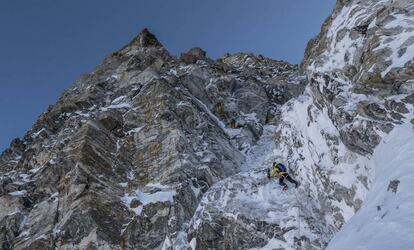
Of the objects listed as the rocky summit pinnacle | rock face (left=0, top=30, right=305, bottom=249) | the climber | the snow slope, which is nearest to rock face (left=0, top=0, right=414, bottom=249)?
rock face (left=0, top=30, right=305, bottom=249)

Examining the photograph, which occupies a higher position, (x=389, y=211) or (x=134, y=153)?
(x=134, y=153)

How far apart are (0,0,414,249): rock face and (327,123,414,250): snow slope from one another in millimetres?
701

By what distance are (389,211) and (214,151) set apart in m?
25.4

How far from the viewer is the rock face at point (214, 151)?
20.6 metres

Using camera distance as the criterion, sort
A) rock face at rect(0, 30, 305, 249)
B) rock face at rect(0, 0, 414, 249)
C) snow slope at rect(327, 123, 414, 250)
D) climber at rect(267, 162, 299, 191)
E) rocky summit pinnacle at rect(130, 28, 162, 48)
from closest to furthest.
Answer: snow slope at rect(327, 123, 414, 250) → rock face at rect(0, 0, 414, 249) → climber at rect(267, 162, 299, 191) → rock face at rect(0, 30, 305, 249) → rocky summit pinnacle at rect(130, 28, 162, 48)

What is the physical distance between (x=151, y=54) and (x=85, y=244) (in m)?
31.9

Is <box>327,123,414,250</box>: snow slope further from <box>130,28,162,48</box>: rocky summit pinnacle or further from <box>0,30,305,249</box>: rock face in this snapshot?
<box>130,28,162,48</box>: rocky summit pinnacle

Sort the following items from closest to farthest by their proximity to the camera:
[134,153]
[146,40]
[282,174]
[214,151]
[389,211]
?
[389,211], [282,174], [214,151], [134,153], [146,40]

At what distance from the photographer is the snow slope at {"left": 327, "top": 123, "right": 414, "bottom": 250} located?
9.82 metres

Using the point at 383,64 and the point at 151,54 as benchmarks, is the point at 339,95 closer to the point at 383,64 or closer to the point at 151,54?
the point at 383,64

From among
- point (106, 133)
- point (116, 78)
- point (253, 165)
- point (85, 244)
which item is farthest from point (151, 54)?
point (85, 244)

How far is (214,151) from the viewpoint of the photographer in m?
36.3

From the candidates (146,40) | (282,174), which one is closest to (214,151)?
(282,174)

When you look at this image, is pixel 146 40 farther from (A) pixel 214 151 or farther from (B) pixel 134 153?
(A) pixel 214 151
